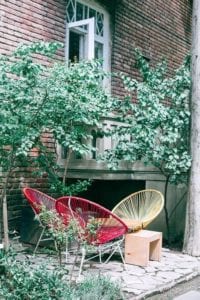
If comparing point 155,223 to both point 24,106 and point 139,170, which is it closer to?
point 139,170

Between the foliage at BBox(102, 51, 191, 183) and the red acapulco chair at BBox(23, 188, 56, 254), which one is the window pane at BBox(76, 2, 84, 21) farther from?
the red acapulco chair at BBox(23, 188, 56, 254)

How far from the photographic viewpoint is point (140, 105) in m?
7.26

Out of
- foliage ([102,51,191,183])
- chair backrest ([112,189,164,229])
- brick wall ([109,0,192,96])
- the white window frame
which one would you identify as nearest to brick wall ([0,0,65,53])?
the white window frame

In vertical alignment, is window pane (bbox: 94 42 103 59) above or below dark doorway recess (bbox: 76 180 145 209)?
above

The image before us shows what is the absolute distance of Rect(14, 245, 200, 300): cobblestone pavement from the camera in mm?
5023

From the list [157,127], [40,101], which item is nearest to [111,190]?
[157,127]

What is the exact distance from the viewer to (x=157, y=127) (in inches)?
291

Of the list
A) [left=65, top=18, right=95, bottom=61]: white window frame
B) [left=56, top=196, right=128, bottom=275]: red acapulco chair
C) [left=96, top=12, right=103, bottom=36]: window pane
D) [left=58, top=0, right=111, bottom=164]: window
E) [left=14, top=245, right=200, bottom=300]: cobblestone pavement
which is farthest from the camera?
[left=96, top=12, right=103, bottom=36]: window pane

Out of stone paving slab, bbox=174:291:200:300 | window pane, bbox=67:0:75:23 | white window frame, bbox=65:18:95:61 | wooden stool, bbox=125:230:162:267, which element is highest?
window pane, bbox=67:0:75:23

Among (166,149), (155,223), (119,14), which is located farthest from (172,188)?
(119,14)

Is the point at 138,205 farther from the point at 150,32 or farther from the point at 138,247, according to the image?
the point at 150,32

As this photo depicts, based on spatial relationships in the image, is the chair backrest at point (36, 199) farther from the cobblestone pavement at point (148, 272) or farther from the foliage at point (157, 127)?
the foliage at point (157, 127)

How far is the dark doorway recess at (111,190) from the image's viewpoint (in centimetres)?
838

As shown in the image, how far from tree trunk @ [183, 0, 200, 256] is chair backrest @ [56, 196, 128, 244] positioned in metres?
1.78
